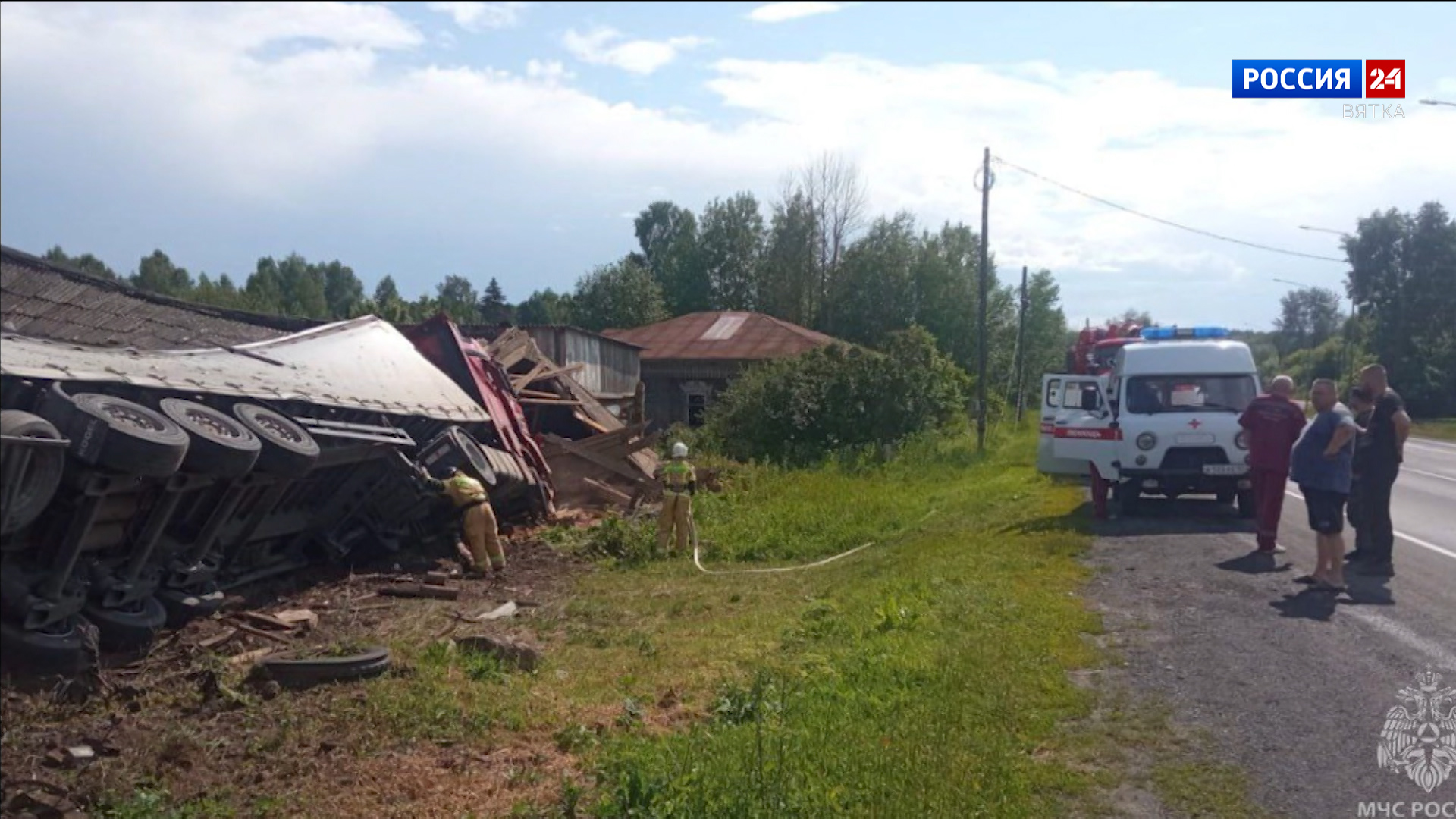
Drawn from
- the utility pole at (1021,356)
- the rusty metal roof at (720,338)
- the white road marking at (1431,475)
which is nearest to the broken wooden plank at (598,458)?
the white road marking at (1431,475)

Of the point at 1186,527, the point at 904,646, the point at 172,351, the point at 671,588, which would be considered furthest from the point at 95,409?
the point at 1186,527

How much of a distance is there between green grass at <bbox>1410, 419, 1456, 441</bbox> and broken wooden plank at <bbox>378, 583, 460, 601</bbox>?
120 feet

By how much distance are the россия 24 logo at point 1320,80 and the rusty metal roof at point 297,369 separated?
29.2ft

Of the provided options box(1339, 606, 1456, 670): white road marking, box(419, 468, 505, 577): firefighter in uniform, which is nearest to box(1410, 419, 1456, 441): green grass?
box(1339, 606, 1456, 670): white road marking

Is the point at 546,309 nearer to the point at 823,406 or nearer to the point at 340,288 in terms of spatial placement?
the point at 340,288

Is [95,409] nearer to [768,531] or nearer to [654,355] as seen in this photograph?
[768,531]

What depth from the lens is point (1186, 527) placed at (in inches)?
550

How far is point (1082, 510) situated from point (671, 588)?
20.3 ft

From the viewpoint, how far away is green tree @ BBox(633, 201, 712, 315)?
61.6 metres

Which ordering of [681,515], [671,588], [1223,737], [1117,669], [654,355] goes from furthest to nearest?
[654,355]
[681,515]
[671,588]
[1117,669]
[1223,737]

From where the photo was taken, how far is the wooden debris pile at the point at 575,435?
1955cm

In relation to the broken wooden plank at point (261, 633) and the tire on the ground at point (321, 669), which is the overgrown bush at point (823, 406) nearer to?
the broken wooden plank at point (261, 633)

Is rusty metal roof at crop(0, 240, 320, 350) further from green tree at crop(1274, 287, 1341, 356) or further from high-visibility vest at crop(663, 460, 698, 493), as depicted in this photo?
green tree at crop(1274, 287, 1341, 356)

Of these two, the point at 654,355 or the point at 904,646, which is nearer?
the point at 904,646
